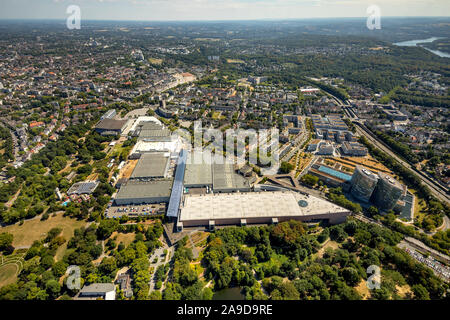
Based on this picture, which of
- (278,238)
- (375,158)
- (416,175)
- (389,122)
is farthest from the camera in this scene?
(389,122)

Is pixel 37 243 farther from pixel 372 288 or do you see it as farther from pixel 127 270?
pixel 372 288

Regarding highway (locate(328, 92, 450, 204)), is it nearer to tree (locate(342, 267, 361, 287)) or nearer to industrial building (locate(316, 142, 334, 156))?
industrial building (locate(316, 142, 334, 156))

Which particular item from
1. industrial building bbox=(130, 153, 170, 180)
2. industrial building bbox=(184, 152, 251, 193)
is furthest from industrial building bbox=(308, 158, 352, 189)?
industrial building bbox=(130, 153, 170, 180)

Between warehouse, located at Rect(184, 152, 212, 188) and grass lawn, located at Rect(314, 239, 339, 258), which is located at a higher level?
warehouse, located at Rect(184, 152, 212, 188)

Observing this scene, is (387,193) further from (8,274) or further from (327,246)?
(8,274)

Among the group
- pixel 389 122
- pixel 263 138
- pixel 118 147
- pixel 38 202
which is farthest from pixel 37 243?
pixel 389 122

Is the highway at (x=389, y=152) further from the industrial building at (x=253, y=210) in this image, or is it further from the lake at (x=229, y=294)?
the lake at (x=229, y=294)
